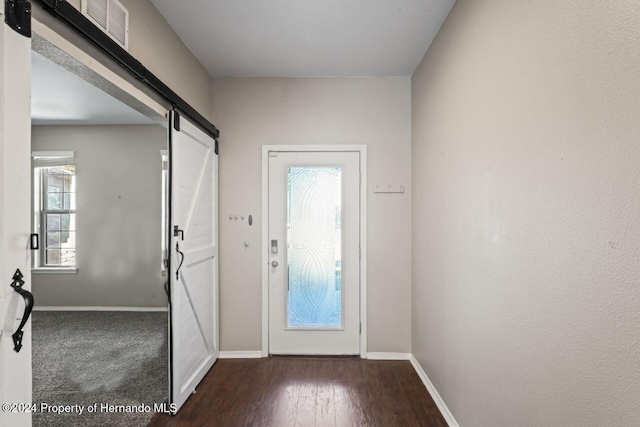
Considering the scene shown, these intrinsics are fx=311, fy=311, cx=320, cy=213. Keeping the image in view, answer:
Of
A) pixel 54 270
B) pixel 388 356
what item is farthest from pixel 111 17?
pixel 54 270

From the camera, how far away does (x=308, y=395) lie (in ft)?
8.11

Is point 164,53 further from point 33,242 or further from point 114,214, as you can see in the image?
point 114,214

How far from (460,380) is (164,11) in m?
3.14

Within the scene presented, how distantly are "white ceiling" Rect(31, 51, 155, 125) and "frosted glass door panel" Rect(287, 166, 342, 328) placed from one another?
2332 millimetres

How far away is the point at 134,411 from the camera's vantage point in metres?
2.23

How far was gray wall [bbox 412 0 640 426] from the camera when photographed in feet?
2.89

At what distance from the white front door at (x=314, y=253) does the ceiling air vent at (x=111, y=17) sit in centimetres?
161

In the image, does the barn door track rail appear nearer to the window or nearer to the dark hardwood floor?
the dark hardwood floor

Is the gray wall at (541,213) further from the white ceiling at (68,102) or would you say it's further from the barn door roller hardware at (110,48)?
the white ceiling at (68,102)

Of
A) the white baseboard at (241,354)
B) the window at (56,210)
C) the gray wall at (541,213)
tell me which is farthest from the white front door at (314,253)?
the window at (56,210)

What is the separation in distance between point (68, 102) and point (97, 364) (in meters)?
2.85

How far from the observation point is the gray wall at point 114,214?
4.16 metres

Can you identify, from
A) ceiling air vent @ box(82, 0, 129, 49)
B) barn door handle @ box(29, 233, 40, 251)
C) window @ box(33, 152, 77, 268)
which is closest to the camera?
barn door handle @ box(29, 233, 40, 251)

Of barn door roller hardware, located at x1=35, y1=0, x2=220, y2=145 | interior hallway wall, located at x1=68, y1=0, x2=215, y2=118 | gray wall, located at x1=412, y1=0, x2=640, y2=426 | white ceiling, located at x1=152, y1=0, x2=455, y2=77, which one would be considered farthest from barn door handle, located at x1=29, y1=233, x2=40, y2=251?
gray wall, located at x1=412, y1=0, x2=640, y2=426
